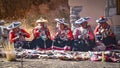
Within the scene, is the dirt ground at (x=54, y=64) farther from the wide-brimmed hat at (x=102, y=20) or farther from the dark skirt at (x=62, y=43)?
the wide-brimmed hat at (x=102, y=20)

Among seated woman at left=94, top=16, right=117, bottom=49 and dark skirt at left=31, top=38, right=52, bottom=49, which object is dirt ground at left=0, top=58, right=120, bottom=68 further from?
seated woman at left=94, top=16, right=117, bottom=49

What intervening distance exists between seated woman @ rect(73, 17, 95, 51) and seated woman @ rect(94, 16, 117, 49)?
0.23 metres

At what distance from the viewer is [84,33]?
35.3 ft

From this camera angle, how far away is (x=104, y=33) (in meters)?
10.8

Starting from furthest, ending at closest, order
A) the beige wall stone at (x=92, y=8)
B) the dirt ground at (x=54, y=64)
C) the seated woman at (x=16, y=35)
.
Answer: the beige wall stone at (x=92, y=8) < the seated woman at (x=16, y=35) < the dirt ground at (x=54, y=64)

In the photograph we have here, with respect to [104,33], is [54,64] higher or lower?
lower

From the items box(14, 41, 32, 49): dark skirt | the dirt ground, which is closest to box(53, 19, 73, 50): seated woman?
box(14, 41, 32, 49): dark skirt


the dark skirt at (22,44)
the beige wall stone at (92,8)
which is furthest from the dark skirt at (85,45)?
the dark skirt at (22,44)

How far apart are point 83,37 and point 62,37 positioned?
27.3 inches

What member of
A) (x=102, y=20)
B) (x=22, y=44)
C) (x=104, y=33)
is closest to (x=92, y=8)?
(x=102, y=20)

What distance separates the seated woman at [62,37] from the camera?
10820mm

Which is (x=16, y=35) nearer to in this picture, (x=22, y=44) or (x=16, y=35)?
(x=16, y=35)

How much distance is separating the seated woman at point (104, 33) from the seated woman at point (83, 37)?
234 millimetres

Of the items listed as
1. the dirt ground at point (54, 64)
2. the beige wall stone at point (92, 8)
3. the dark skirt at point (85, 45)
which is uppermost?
the beige wall stone at point (92, 8)
